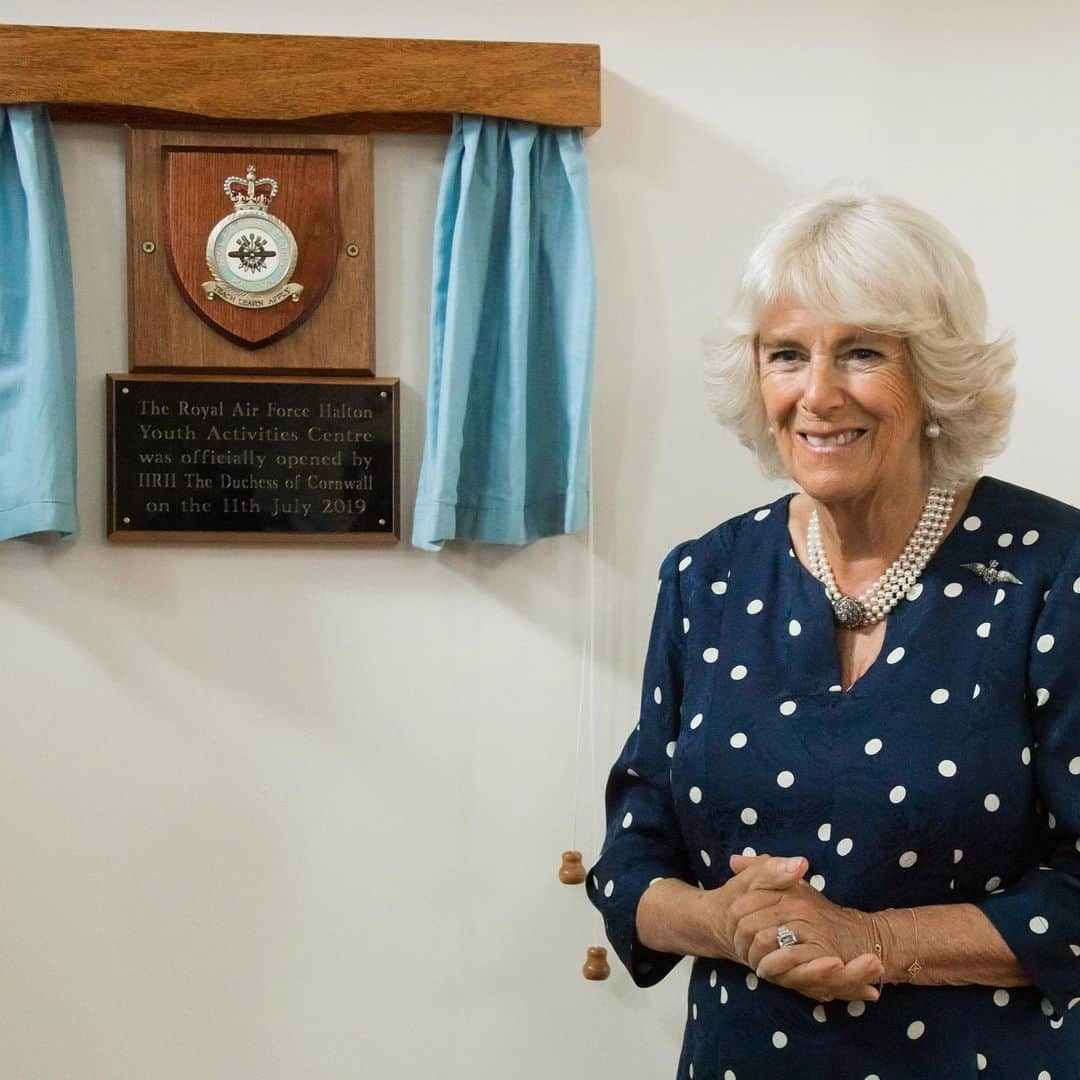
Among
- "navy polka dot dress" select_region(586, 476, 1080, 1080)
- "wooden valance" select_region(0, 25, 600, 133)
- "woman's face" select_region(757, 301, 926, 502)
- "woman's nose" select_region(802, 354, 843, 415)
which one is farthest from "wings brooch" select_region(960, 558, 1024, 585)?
"wooden valance" select_region(0, 25, 600, 133)

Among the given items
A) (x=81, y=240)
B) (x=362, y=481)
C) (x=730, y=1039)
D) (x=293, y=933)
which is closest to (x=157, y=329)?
(x=81, y=240)

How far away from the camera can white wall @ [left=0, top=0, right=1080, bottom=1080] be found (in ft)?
7.34

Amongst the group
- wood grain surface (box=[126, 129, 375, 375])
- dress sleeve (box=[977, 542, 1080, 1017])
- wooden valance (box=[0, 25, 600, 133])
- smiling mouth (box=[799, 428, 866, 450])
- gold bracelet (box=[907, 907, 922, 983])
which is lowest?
gold bracelet (box=[907, 907, 922, 983])

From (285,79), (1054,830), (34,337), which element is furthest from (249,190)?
(1054,830)

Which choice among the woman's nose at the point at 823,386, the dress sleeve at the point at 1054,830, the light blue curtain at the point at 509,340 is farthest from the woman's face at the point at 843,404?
the light blue curtain at the point at 509,340

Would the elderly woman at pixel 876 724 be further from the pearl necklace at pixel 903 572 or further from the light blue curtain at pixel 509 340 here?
the light blue curtain at pixel 509 340

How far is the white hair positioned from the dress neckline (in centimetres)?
5

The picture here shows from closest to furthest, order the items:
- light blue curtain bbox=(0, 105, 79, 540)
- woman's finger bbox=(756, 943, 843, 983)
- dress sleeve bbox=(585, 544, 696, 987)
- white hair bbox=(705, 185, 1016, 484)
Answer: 1. woman's finger bbox=(756, 943, 843, 983)
2. white hair bbox=(705, 185, 1016, 484)
3. dress sleeve bbox=(585, 544, 696, 987)
4. light blue curtain bbox=(0, 105, 79, 540)

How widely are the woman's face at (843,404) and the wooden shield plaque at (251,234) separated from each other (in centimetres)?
88

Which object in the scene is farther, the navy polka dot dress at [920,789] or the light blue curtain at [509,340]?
the light blue curtain at [509,340]

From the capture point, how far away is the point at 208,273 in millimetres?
2215

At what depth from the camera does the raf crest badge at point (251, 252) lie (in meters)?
2.21

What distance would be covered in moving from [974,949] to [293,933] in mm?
1147

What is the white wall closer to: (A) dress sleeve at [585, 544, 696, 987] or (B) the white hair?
(A) dress sleeve at [585, 544, 696, 987]
